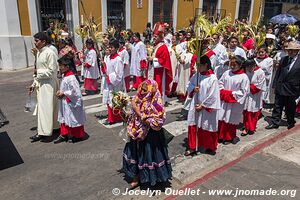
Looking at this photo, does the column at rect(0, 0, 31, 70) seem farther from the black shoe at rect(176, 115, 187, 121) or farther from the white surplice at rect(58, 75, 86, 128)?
the black shoe at rect(176, 115, 187, 121)

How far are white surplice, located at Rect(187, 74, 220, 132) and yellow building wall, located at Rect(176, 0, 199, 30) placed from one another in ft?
50.7

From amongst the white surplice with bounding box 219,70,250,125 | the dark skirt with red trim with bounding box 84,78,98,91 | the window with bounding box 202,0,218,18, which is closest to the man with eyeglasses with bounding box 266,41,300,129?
the white surplice with bounding box 219,70,250,125

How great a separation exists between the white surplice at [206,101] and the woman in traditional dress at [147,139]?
1131 millimetres

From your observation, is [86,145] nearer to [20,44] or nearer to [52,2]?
[20,44]

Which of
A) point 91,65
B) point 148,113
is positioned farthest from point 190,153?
point 91,65

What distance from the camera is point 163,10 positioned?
62.5ft

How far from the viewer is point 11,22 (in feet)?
43.1

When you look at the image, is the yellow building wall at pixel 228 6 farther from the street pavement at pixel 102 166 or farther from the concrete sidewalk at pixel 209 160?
the concrete sidewalk at pixel 209 160

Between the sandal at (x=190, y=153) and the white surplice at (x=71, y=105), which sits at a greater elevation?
the white surplice at (x=71, y=105)

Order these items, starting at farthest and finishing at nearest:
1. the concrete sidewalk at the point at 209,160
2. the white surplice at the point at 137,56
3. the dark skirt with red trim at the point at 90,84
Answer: the white surplice at the point at 137,56 < the dark skirt with red trim at the point at 90,84 < the concrete sidewalk at the point at 209,160

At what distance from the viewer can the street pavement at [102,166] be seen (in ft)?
14.1

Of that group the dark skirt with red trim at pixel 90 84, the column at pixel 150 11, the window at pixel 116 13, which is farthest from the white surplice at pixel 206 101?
the column at pixel 150 11

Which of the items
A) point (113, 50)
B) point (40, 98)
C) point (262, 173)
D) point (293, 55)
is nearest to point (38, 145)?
point (40, 98)

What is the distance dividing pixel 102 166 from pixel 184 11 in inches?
676
